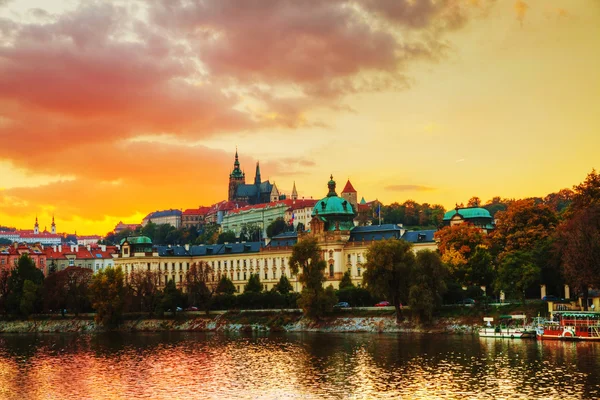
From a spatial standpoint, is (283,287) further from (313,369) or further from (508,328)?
(313,369)

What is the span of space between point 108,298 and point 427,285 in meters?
56.3

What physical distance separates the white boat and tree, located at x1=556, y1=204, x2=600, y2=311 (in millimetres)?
7709

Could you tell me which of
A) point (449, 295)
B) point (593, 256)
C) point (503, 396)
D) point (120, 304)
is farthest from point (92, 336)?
Answer: point (503, 396)

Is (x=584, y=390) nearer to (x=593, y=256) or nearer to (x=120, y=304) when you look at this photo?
(x=593, y=256)

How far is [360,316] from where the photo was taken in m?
121

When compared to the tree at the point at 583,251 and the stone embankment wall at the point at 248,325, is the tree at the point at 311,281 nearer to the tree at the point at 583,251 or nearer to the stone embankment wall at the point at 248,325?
the stone embankment wall at the point at 248,325

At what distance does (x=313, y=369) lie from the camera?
75500 mm

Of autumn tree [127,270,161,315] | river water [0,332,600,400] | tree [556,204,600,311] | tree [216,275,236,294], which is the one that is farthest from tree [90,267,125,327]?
tree [556,204,600,311]

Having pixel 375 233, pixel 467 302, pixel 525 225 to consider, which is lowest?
pixel 467 302

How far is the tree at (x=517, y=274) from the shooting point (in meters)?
105

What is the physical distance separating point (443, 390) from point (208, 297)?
8454cm

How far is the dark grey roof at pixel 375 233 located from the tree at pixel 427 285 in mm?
40408

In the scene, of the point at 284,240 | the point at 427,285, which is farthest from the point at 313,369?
the point at 284,240

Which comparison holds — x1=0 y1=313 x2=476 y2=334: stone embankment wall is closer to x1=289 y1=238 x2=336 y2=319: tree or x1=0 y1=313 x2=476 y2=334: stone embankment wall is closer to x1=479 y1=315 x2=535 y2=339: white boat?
x1=289 y1=238 x2=336 y2=319: tree
